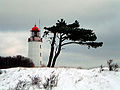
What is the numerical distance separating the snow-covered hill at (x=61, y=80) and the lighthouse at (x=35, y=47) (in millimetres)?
24746

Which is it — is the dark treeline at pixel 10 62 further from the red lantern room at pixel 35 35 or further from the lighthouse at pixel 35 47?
the red lantern room at pixel 35 35

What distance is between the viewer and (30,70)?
855 inches

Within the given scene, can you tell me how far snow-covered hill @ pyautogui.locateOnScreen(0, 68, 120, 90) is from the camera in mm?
15312

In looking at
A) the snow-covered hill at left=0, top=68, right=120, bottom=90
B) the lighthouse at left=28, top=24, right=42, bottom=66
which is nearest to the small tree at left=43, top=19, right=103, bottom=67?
the snow-covered hill at left=0, top=68, right=120, bottom=90

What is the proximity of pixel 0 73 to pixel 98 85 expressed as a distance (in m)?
11.8

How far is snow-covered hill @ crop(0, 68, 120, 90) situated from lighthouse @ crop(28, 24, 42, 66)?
24.7m

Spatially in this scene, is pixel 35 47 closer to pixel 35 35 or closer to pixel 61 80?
pixel 35 35

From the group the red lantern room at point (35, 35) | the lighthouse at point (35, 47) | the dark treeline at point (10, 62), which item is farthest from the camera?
the red lantern room at point (35, 35)

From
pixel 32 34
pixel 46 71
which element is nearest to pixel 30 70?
pixel 46 71

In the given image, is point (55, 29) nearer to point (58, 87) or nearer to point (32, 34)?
point (58, 87)

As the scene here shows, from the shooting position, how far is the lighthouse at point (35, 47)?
47.4m

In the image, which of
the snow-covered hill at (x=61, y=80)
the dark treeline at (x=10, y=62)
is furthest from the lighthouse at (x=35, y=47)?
the snow-covered hill at (x=61, y=80)

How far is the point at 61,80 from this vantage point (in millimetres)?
17562

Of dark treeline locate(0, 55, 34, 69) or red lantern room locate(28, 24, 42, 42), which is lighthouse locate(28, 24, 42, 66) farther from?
dark treeline locate(0, 55, 34, 69)
